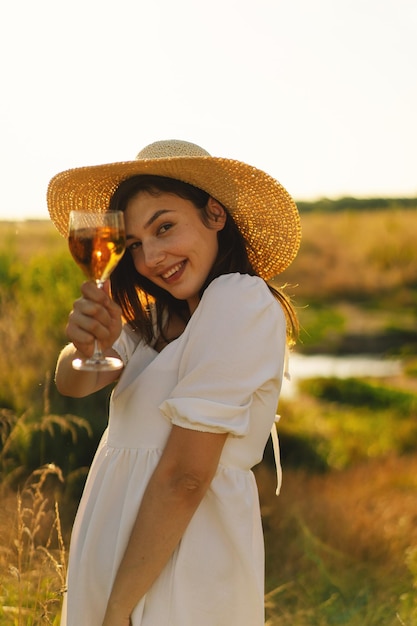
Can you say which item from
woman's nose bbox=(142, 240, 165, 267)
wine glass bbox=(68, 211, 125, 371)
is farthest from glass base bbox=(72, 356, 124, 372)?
woman's nose bbox=(142, 240, 165, 267)

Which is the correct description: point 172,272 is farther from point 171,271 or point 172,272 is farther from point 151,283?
point 151,283

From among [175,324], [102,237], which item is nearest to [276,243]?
[175,324]

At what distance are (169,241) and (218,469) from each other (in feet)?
1.71

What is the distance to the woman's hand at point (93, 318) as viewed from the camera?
1.75 meters

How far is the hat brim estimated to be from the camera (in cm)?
200

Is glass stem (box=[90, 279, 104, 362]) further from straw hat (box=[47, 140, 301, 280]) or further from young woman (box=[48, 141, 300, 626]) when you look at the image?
straw hat (box=[47, 140, 301, 280])

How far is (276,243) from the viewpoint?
7.57ft

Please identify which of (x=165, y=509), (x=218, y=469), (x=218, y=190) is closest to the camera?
(x=165, y=509)

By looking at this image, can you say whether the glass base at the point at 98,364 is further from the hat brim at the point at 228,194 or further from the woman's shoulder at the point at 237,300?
the hat brim at the point at 228,194

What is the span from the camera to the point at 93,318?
5.78 feet

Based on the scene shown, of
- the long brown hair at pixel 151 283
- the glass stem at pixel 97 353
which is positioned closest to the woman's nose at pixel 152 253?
the long brown hair at pixel 151 283

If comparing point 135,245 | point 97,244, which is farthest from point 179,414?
point 135,245

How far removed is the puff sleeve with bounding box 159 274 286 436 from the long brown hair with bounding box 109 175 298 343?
262 millimetres

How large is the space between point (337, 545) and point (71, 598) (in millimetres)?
4242
